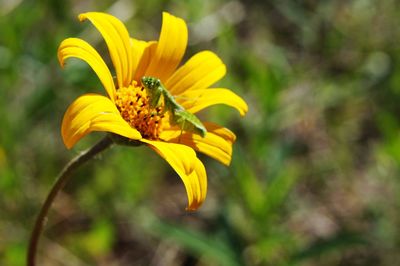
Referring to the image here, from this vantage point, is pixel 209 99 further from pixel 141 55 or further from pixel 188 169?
pixel 188 169

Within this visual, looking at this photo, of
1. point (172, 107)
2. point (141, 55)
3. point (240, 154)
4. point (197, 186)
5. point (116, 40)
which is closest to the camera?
point (197, 186)

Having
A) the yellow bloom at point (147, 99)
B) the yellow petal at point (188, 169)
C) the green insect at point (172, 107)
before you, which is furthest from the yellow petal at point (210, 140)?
the yellow petal at point (188, 169)

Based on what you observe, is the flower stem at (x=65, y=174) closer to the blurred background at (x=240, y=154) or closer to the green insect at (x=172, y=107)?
the green insect at (x=172, y=107)

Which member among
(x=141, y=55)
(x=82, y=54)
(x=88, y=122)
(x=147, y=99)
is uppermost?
(x=141, y=55)

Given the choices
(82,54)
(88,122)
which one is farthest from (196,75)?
(88,122)

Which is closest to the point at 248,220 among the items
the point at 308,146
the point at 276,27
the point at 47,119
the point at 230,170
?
the point at 230,170

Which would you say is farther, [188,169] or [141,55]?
[141,55]

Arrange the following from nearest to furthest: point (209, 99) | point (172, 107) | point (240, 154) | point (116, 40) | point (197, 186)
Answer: point (197, 186), point (172, 107), point (116, 40), point (209, 99), point (240, 154)
